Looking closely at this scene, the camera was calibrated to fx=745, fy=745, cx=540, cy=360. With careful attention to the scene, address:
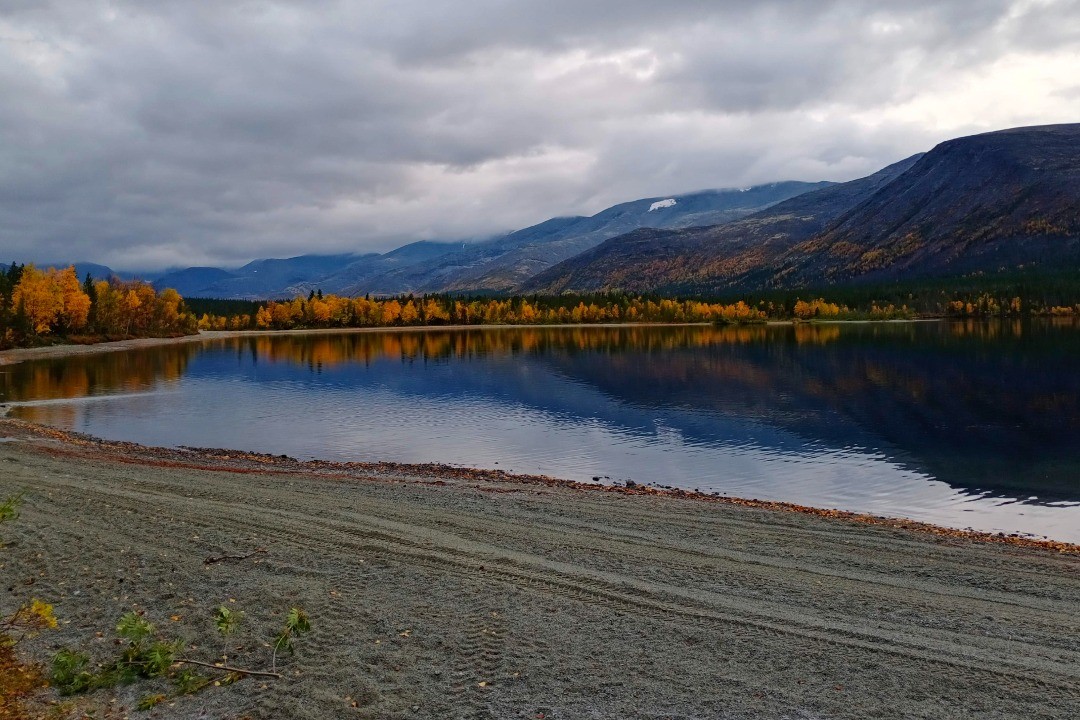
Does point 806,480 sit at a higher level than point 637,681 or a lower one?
lower

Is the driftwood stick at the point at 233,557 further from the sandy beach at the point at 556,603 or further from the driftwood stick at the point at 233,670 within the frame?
the driftwood stick at the point at 233,670

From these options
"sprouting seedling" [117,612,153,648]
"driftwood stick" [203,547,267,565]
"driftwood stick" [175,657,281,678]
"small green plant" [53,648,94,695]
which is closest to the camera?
"sprouting seedling" [117,612,153,648]

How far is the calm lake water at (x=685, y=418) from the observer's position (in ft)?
105

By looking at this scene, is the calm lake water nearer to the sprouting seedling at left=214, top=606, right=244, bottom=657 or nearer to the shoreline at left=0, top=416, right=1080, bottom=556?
the shoreline at left=0, top=416, right=1080, bottom=556

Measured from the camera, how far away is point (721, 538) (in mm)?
18891

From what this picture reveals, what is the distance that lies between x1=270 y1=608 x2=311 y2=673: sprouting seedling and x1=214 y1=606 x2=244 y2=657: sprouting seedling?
73cm

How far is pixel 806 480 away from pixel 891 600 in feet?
62.1

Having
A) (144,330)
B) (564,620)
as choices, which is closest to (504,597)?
(564,620)

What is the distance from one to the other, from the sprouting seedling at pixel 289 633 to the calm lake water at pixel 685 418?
21872 mm

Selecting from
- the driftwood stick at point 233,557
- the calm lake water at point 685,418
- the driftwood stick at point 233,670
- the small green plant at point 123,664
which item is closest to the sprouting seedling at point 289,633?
the driftwood stick at point 233,670

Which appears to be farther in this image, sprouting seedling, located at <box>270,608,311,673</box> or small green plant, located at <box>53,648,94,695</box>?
sprouting seedling, located at <box>270,608,311,673</box>

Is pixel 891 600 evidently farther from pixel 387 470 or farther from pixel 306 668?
pixel 387 470

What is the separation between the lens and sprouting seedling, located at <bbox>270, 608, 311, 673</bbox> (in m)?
10.7

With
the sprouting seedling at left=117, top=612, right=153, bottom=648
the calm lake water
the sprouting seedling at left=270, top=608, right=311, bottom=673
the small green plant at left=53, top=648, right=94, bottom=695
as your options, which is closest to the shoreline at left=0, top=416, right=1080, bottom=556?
the calm lake water
